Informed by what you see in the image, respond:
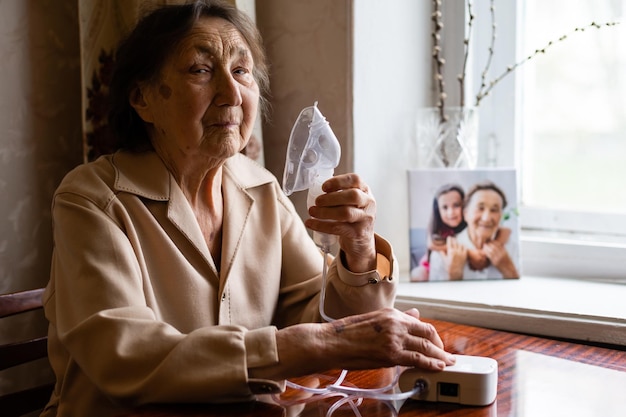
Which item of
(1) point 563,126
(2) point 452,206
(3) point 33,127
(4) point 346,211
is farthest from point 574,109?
(3) point 33,127

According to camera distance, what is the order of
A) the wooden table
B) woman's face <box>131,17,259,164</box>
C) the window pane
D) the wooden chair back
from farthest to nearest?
the window pane
the wooden chair back
woman's face <box>131,17,259,164</box>
the wooden table

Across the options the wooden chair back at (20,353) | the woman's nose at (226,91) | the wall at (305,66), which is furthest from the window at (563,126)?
the wooden chair back at (20,353)

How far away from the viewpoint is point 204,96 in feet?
4.64

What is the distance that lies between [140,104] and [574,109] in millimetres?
1170

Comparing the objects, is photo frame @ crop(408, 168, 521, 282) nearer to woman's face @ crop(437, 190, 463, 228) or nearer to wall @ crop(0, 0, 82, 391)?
woman's face @ crop(437, 190, 463, 228)

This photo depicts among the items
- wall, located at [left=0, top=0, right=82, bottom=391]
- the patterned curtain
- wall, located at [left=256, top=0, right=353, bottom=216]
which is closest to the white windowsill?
wall, located at [left=256, top=0, right=353, bottom=216]

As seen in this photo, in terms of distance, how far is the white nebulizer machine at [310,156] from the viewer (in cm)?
133

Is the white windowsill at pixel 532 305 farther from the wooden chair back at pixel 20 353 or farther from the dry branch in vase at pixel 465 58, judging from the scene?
the wooden chair back at pixel 20 353

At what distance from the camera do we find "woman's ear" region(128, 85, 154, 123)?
1.49 meters

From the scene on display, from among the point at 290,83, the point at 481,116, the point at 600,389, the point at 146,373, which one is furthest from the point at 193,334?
the point at 481,116

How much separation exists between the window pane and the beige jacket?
0.79 meters

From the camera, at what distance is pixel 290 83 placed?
6.40ft

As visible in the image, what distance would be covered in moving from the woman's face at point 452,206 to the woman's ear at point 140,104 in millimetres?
802

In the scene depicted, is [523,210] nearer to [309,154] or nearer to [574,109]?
[574,109]
